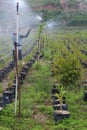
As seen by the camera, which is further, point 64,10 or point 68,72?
point 64,10

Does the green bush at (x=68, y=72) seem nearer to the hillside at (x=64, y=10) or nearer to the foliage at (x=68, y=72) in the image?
the foliage at (x=68, y=72)

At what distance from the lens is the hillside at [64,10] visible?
188ft

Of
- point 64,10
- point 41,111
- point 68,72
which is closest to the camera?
point 41,111

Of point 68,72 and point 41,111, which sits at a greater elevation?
point 68,72

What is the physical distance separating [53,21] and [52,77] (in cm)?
4255

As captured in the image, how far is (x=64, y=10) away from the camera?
70.5 m

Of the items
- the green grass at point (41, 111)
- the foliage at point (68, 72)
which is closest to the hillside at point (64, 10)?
the foliage at point (68, 72)

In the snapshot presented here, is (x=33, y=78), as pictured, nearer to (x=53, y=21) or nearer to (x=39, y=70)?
(x=39, y=70)

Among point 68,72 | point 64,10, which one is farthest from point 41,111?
point 64,10

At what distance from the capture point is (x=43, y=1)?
257 feet

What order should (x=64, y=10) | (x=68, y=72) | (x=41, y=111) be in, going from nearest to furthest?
(x=41, y=111), (x=68, y=72), (x=64, y=10)

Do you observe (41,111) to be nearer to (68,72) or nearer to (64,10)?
(68,72)

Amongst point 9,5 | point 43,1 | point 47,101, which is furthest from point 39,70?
point 43,1

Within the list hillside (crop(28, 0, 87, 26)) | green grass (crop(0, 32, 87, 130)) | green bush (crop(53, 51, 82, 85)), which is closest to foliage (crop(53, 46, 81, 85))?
green bush (crop(53, 51, 82, 85))
